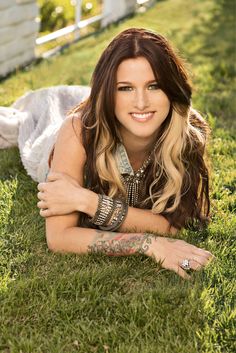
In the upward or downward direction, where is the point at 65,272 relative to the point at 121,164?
downward

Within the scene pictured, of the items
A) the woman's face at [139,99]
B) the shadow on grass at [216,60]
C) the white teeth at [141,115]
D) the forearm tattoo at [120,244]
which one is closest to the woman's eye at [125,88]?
the woman's face at [139,99]

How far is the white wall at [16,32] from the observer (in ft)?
20.2

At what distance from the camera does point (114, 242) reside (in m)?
2.79

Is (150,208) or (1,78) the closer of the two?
(150,208)

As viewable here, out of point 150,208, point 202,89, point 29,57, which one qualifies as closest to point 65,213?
point 150,208

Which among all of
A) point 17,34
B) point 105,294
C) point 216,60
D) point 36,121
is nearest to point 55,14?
point 17,34

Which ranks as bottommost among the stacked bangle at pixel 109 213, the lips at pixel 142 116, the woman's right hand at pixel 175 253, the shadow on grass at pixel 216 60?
the shadow on grass at pixel 216 60

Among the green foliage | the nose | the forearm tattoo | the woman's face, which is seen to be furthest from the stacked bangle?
the green foliage

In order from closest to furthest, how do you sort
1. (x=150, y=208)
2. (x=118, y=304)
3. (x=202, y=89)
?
(x=118, y=304)
(x=150, y=208)
(x=202, y=89)

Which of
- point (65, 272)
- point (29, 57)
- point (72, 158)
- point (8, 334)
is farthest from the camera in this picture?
point (29, 57)

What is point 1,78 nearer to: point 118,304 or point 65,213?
point 65,213

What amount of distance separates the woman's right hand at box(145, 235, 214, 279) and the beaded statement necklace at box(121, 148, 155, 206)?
0.40 m

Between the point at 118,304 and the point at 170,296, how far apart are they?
209 millimetres

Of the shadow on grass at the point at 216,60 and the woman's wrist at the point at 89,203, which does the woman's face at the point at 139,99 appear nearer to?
the woman's wrist at the point at 89,203
